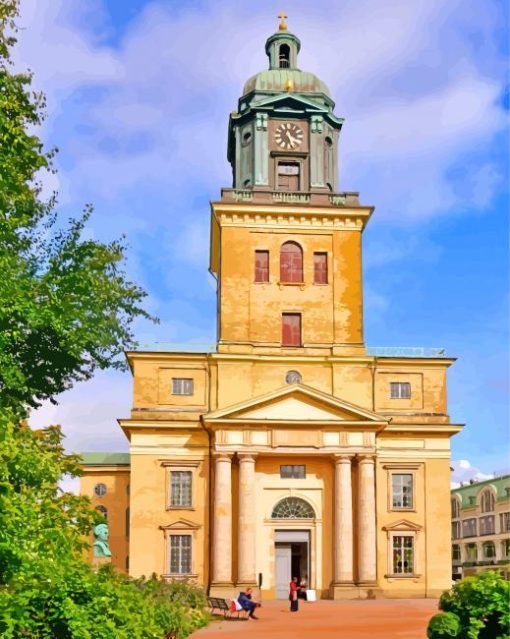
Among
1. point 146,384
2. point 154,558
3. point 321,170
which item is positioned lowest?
point 154,558

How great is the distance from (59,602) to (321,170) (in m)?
36.5

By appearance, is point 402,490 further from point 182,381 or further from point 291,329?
point 182,381

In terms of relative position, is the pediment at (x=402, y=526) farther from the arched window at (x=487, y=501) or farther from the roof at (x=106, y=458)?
the arched window at (x=487, y=501)

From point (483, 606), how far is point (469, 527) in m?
105

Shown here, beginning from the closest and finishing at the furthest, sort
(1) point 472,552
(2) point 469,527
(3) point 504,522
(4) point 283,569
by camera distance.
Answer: (4) point 283,569 < (3) point 504,522 < (1) point 472,552 < (2) point 469,527

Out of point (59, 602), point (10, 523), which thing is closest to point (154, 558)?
point (10, 523)

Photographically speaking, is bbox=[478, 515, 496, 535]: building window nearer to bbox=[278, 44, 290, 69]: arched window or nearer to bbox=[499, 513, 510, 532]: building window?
bbox=[499, 513, 510, 532]: building window

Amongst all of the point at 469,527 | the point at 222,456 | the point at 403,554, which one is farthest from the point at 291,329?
the point at 469,527

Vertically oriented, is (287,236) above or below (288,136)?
below

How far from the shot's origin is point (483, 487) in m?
114

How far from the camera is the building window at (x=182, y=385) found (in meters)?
44.8

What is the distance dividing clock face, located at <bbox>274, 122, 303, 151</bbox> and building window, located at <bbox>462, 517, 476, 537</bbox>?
79441mm

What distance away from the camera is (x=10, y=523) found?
16.0 meters

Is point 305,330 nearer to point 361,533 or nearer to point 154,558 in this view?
point 361,533
